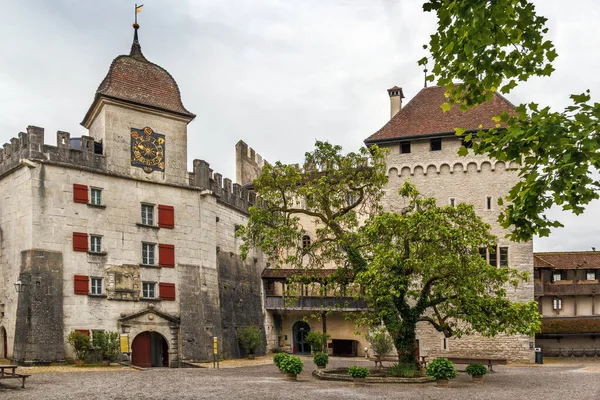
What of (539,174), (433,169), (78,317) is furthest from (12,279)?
(539,174)

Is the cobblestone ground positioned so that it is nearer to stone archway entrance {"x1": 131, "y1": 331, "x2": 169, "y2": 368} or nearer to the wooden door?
the wooden door

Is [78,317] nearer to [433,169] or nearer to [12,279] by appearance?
[12,279]

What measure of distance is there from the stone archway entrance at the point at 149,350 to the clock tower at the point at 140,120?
7503 mm

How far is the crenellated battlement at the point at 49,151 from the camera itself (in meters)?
30.1

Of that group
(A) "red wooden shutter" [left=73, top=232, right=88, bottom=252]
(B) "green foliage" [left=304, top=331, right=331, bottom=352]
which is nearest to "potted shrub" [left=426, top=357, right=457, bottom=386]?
(A) "red wooden shutter" [left=73, top=232, right=88, bottom=252]

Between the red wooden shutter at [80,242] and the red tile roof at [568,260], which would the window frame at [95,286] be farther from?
the red tile roof at [568,260]

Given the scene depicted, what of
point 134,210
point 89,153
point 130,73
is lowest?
point 134,210

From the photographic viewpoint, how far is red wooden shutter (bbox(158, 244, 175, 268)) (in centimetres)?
3359

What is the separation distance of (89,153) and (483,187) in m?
21.5

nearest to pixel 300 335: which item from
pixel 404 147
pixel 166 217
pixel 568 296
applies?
pixel 404 147

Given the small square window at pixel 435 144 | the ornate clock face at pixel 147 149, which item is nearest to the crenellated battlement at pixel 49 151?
the ornate clock face at pixel 147 149

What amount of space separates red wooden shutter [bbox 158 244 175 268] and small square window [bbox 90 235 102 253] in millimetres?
2995

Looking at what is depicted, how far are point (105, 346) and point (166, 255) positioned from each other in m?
5.58

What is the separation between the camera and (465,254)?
23.5m
